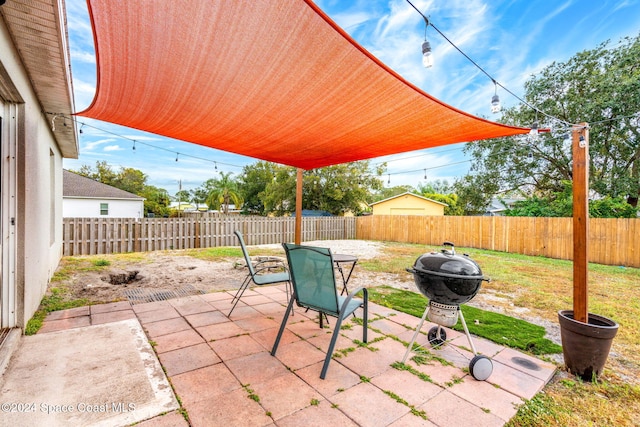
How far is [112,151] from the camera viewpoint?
34344 millimetres

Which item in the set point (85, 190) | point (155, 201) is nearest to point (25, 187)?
point (85, 190)

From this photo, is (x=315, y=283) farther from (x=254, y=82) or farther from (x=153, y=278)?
(x=153, y=278)

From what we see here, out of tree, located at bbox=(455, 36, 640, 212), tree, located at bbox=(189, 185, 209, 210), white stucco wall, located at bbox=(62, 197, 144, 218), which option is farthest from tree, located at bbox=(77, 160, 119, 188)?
tree, located at bbox=(455, 36, 640, 212)

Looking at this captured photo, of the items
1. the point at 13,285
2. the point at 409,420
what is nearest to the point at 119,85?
the point at 13,285

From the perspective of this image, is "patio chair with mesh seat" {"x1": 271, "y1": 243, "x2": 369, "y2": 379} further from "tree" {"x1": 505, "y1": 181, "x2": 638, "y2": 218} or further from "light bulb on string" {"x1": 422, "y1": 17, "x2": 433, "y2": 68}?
"tree" {"x1": 505, "y1": 181, "x2": 638, "y2": 218}

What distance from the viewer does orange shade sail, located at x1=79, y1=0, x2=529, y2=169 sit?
65.7 inches

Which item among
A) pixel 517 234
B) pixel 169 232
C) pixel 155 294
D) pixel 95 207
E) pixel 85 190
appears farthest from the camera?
pixel 95 207

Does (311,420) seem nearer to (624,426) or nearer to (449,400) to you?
(449,400)

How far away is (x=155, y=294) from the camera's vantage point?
13.5 ft

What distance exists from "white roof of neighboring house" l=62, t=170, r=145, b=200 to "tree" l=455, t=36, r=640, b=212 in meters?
20.4

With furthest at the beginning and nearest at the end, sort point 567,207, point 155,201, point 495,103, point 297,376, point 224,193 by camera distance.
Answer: point 155,201 < point 224,193 < point 567,207 < point 495,103 < point 297,376

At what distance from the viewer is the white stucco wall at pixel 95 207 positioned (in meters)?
17.3

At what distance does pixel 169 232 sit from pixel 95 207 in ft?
39.9

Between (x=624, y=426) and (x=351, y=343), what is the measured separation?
68.6 inches
